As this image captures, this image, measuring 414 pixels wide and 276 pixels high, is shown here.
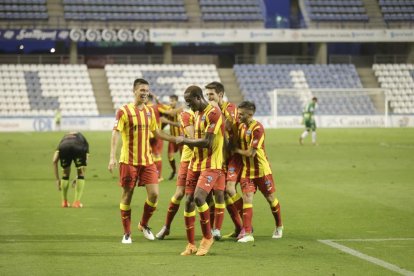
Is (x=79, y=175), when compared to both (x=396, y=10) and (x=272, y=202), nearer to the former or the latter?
(x=272, y=202)

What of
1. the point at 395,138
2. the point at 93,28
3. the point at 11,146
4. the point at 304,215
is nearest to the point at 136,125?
the point at 304,215

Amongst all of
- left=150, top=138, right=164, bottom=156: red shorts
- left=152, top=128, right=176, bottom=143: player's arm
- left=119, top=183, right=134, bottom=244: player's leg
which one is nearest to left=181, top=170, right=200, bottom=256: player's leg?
left=152, top=128, right=176, bottom=143: player's arm

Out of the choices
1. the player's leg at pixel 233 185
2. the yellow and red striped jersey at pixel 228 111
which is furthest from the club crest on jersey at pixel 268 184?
the yellow and red striped jersey at pixel 228 111

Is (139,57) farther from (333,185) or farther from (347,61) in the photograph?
(333,185)

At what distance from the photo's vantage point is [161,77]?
57.0m

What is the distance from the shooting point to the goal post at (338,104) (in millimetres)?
54969

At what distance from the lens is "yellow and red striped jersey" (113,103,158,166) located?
12.0 metres

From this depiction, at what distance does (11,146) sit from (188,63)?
25310mm

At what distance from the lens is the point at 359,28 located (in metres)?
60.1

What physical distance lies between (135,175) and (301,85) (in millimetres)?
47367

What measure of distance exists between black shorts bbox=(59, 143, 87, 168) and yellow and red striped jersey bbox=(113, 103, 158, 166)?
4306mm

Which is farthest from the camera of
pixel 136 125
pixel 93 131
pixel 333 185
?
pixel 93 131

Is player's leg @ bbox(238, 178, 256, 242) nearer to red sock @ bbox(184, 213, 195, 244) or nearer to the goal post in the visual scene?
red sock @ bbox(184, 213, 195, 244)

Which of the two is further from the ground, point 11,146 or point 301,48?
point 301,48
